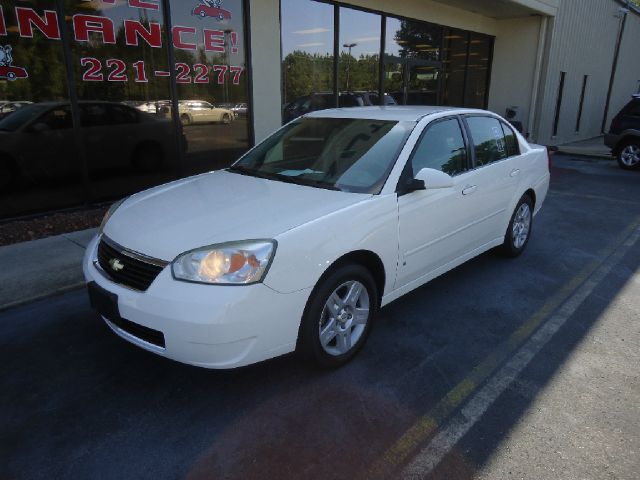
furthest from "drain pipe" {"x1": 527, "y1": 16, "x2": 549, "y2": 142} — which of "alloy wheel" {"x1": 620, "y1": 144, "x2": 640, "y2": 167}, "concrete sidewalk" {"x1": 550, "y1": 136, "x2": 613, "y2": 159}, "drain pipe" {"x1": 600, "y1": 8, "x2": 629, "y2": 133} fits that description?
"drain pipe" {"x1": 600, "y1": 8, "x2": 629, "y2": 133}

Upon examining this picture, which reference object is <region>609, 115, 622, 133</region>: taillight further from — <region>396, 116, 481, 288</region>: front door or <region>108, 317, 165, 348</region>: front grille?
<region>108, 317, 165, 348</region>: front grille

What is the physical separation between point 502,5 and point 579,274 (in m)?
10.5

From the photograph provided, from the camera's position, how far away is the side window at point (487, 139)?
171 inches

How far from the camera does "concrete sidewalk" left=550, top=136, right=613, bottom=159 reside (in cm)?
1456

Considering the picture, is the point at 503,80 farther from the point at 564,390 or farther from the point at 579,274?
the point at 564,390

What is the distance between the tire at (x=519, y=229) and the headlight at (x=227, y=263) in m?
3.27

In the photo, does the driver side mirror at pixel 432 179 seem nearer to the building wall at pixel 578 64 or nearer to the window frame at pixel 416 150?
the window frame at pixel 416 150

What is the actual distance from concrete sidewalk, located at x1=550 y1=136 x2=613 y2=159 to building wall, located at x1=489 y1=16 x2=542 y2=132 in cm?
150

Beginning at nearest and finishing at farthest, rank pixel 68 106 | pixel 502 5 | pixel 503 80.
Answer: pixel 68 106, pixel 502 5, pixel 503 80

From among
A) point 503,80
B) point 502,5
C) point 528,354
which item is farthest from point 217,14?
point 503,80

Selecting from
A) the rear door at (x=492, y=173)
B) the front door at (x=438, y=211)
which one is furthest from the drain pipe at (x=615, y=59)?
the front door at (x=438, y=211)

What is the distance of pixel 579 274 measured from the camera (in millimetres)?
4926

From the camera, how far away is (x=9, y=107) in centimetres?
592

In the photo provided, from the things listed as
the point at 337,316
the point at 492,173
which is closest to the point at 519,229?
the point at 492,173
